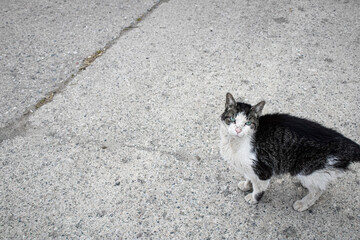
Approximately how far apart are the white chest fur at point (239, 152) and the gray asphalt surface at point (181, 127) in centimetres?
38

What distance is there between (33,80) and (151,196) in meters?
2.53

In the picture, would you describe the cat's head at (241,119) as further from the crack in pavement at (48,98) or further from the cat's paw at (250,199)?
the crack in pavement at (48,98)

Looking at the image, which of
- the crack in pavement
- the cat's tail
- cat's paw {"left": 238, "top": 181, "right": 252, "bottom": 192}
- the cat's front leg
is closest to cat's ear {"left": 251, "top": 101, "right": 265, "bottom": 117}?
the cat's front leg

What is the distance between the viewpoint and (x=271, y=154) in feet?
8.18

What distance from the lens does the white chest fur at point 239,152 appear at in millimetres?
2521

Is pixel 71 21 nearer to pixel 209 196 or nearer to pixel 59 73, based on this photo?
pixel 59 73

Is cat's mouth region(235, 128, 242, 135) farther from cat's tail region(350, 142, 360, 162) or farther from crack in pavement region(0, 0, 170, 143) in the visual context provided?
crack in pavement region(0, 0, 170, 143)

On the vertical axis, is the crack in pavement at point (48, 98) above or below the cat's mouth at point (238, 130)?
below

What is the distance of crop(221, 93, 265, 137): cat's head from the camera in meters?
2.47

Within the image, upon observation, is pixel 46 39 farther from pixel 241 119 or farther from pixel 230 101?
pixel 241 119

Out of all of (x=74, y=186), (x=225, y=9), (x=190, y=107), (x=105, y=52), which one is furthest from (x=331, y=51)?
(x=74, y=186)

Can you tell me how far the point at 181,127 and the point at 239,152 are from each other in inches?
41.6

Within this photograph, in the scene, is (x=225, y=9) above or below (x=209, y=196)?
above

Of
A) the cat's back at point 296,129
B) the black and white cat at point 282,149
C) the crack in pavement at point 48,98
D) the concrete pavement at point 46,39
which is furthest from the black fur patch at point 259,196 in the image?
the concrete pavement at point 46,39
